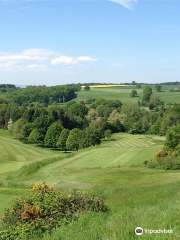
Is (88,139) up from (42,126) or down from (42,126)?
down

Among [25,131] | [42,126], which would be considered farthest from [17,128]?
[42,126]

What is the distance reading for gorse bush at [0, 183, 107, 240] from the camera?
1108 cm

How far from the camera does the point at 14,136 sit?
381ft

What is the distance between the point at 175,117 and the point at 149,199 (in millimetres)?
121854

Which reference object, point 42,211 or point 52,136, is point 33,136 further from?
point 42,211

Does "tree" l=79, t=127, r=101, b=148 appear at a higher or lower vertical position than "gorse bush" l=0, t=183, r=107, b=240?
lower

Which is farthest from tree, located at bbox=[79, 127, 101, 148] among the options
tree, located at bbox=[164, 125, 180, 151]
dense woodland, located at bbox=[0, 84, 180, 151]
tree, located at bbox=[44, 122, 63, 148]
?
tree, located at bbox=[164, 125, 180, 151]

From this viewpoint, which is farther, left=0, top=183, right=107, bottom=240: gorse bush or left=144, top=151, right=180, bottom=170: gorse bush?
left=144, top=151, right=180, bottom=170: gorse bush

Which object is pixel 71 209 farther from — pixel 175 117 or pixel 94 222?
pixel 175 117

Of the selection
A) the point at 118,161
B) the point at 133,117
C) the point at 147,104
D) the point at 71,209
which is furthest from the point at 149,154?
the point at 147,104

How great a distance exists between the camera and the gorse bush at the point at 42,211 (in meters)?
11.1

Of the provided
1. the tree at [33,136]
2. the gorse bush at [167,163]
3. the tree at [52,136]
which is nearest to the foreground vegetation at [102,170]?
the tree at [52,136]

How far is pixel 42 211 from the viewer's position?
38.9 ft

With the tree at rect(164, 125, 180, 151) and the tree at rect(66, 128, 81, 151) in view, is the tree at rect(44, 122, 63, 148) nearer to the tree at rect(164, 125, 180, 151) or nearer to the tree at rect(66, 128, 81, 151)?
the tree at rect(66, 128, 81, 151)
